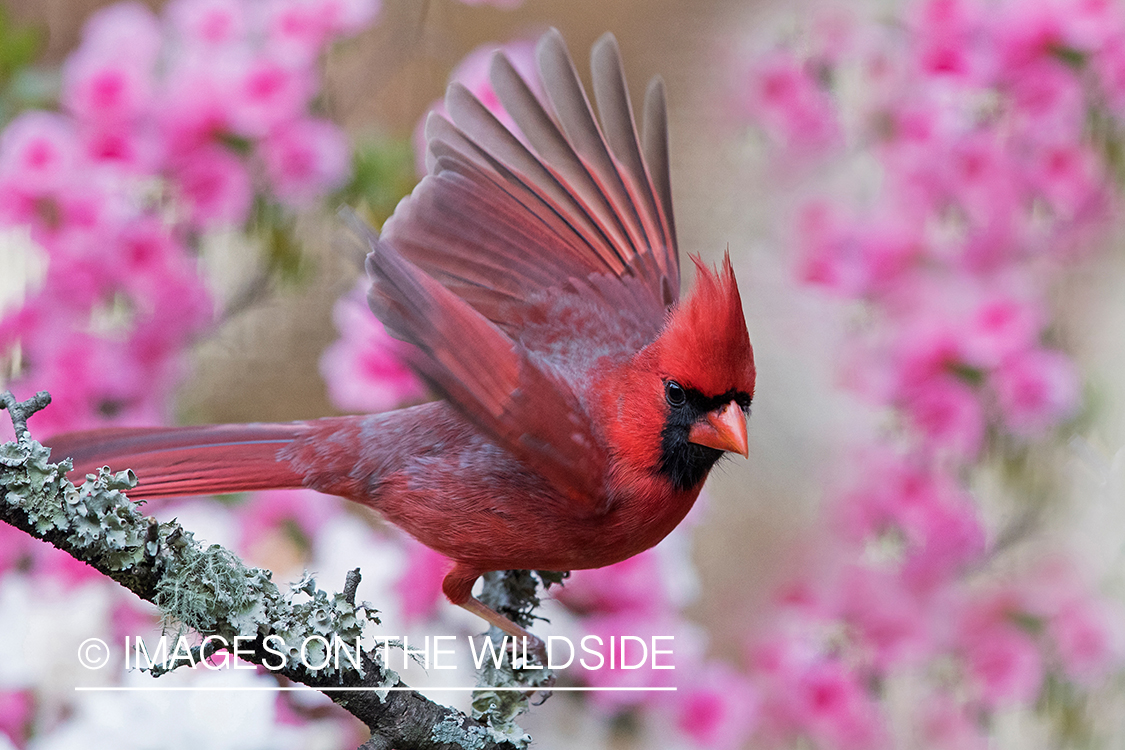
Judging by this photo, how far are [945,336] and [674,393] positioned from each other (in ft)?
2.36

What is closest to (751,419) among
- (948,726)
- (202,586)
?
(948,726)

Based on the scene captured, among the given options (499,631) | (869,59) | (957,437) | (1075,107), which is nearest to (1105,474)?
(957,437)

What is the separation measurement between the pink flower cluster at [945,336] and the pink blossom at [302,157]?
28.1 inches

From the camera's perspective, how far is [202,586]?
71 centimetres

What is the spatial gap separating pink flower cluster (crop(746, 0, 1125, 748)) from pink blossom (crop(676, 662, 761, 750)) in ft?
0.48

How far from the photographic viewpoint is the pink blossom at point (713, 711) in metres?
1.35

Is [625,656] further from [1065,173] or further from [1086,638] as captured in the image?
[1065,173]

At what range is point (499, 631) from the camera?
3.60ft

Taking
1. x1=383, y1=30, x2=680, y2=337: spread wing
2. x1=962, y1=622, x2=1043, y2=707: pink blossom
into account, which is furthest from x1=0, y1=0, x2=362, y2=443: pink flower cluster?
x1=962, y1=622, x2=1043, y2=707: pink blossom

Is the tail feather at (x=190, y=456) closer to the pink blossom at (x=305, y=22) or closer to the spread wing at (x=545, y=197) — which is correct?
the spread wing at (x=545, y=197)

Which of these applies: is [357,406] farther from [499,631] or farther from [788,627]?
[788,627]

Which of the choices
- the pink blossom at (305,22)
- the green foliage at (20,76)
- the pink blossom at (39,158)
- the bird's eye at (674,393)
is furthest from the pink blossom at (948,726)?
the green foliage at (20,76)

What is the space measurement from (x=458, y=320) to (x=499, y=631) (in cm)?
41

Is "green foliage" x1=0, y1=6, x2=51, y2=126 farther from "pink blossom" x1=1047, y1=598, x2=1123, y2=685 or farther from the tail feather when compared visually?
"pink blossom" x1=1047, y1=598, x2=1123, y2=685
